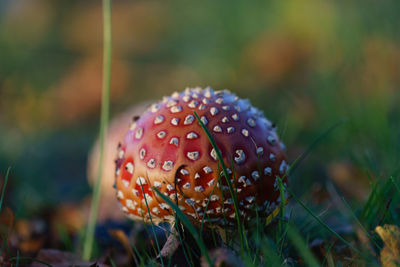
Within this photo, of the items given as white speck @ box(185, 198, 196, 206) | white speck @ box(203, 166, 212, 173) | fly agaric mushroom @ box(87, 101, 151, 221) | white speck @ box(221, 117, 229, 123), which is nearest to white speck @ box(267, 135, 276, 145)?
white speck @ box(221, 117, 229, 123)

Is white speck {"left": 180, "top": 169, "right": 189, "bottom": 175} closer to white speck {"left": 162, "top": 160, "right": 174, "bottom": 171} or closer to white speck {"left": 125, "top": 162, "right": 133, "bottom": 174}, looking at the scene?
white speck {"left": 162, "top": 160, "right": 174, "bottom": 171}

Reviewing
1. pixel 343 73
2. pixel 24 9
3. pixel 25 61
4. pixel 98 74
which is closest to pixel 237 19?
pixel 98 74

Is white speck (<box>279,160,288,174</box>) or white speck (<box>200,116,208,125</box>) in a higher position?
white speck (<box>200,116,208,125</box>)

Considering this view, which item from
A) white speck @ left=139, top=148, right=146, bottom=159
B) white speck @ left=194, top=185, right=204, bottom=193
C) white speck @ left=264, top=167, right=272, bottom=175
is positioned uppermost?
white speck @ left=139, top=148, right=146, bottom=159

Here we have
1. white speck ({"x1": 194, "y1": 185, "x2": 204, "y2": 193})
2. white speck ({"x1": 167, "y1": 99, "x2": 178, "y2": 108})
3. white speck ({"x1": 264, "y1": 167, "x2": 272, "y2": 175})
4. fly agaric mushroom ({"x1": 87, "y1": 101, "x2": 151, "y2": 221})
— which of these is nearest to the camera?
white speck ({"x1": 194, "y1": 185, "x2": 204, "y2": 193})

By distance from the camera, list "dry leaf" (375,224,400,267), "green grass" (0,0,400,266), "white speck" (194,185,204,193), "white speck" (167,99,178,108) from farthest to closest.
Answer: "white speck" (167,99,178,108)
"white speck" (194,185,204,193)
"green grass" (0,0,400,266)
"dry leaf" (375,224,400,267)

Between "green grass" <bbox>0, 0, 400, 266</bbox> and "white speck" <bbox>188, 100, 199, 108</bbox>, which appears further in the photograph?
"white speck" <bbox>188, 100, 199, 108</bbox>

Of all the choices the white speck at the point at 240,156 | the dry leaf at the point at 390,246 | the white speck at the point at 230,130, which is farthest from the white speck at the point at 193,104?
the dry leaf at the point at 390,246

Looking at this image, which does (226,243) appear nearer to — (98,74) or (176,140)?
(176,140)
